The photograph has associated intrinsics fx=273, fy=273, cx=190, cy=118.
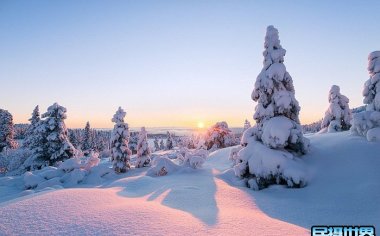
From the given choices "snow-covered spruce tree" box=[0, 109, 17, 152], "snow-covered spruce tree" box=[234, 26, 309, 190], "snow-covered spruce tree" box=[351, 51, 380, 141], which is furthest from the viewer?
"snow-covered spruce tree" box=[0, 109, 17, 152]

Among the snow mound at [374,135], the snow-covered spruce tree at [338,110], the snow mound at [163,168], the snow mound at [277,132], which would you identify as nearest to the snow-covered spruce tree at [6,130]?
the snow mound at [163,168]

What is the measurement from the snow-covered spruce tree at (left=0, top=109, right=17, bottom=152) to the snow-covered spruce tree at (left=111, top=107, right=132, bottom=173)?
3716 cm

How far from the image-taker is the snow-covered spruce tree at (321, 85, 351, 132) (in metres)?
29.8

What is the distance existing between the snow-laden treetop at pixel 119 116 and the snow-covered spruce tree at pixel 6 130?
37380 mm

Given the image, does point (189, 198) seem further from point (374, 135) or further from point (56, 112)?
point (56, 112)

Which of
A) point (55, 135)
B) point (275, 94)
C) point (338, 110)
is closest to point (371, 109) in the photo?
point (275, 94)

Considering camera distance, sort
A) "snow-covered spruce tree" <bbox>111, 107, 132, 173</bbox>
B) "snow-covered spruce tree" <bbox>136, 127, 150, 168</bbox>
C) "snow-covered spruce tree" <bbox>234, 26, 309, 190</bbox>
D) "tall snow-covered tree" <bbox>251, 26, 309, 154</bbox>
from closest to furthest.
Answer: "snow-covered spruce tree" <bbox>234, 26, 309, 190</bbox>
"tall snow-covered tree" <bbox>251, 26, 309, 154</bbox>
"snow-covered spruce tree" <bbox>111, 107, 132, 173</bbox>
"snow-covered spruce tree" <bbox>136, 127, 150, 168</bbox>

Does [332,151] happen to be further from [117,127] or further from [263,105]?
[117,127]

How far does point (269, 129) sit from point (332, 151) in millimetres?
4370

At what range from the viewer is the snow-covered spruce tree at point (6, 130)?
58469 mm

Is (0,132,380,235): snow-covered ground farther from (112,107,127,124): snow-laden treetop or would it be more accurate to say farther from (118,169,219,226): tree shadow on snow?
(112,107,127,124): snow-laden treetop

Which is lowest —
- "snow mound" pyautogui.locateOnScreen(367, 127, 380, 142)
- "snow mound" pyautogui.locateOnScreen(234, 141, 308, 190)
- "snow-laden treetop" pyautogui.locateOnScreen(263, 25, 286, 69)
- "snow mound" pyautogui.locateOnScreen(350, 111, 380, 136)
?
"snow mound" pyautogui.locateOnScreen(234, 141, 308, 190)

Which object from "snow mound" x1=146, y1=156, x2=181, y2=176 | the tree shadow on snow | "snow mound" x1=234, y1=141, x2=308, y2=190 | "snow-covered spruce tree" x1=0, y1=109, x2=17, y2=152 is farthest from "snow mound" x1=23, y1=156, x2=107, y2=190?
"snow-covered spruce tree" x1=0, y1=109, x2=17, y2=152

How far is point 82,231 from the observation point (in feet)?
20.0
